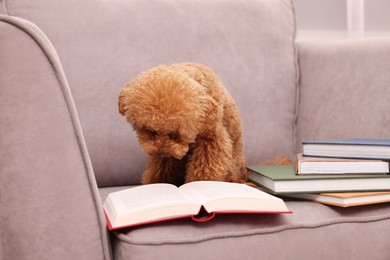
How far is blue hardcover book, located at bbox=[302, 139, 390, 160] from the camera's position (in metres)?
1.00

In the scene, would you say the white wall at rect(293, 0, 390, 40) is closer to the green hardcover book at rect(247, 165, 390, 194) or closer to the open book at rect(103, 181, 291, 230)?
the green hardcover book at rect(247, 165, 390, 194)

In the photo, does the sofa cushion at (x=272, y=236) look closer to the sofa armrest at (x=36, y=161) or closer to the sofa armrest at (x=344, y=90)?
the sofa armrest at (x=36, y=161)

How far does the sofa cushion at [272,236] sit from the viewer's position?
2.49 ft

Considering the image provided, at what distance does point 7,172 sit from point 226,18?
37.9 inches

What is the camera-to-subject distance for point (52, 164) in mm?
753

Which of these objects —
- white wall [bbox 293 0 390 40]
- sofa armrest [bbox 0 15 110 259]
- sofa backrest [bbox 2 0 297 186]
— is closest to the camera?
sofa armrest [bbox 0 15 110 259]

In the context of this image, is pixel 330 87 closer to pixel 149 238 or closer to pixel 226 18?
pixel 226 18

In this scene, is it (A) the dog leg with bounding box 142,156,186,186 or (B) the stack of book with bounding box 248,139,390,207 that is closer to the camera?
(B) the stack of book with bounding box 248,139,390,207

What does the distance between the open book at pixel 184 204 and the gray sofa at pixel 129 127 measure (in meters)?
0.03

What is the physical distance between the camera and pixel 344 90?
1.42 m

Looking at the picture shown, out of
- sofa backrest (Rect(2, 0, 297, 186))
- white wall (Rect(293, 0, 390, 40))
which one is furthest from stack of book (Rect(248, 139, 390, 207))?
white wall (Rect(293, 0, 390, 40))

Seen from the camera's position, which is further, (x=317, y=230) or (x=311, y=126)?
(x=311, y=126)

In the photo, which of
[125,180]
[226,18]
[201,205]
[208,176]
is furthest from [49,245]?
[226,18]

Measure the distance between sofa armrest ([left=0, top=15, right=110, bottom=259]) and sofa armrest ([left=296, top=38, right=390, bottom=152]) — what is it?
0.92 metres
